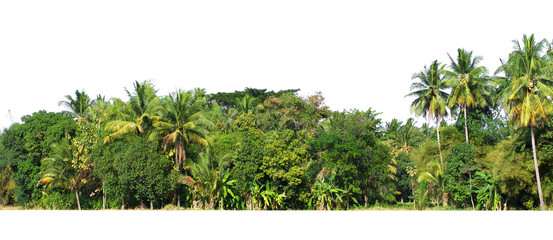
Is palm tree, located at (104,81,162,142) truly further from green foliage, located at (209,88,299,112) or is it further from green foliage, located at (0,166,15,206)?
green foliage, located at (209,88,299,112)

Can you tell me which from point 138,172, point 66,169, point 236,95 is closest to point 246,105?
point 236,95

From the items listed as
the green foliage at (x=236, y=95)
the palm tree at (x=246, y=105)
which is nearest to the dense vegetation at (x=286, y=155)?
the palm tree at (x=246, y=105)

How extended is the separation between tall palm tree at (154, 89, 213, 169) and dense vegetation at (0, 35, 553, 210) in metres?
0.07

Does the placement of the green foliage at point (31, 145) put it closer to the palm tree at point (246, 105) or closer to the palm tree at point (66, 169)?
the palm tree at point (66, 169)

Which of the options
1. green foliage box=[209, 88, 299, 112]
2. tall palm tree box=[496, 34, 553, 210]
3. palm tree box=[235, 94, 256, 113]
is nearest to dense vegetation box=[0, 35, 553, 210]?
tall palm tree box=[496, 34, 553, 210]

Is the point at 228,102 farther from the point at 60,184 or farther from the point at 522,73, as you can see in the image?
the point at 522,73

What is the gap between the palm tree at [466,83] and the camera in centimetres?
3131

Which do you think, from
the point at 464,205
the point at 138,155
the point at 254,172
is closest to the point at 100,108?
the point at 138,155

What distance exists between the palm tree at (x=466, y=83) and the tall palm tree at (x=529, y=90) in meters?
7.59

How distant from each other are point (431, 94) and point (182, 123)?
2034 centimetres

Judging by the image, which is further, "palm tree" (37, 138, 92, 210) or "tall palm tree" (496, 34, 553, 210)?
"palm tree" (37, 138, 92, 210)

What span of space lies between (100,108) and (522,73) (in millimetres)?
28988

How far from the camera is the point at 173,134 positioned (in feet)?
87.1

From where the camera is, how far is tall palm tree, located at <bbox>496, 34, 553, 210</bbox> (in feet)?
71.5
